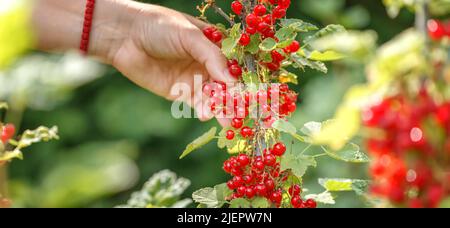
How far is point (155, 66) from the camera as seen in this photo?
61.9 inches

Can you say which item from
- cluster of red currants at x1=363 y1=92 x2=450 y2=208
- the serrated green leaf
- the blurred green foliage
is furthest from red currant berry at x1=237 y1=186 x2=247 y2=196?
the blurred green foliage

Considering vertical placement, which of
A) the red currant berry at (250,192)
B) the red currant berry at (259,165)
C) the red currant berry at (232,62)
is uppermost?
the red currant berry at (232,62)

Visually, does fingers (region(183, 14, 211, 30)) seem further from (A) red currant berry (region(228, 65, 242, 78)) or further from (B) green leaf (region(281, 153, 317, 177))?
(B) green leaf (region(281, 153, 317, 177))

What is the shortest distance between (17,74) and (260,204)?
0.54 meters

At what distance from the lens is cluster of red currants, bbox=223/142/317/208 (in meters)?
1.02

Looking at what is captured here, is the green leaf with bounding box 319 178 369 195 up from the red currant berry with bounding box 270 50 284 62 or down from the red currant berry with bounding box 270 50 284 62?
down

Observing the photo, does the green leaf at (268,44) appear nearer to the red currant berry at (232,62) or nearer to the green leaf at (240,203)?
the red currant berry at (232,62)

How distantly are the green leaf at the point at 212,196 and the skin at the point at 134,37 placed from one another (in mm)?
314

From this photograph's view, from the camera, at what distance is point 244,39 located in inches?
41.8

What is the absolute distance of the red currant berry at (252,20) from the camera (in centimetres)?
106

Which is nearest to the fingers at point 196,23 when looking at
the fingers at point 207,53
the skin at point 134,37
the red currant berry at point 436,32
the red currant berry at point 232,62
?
the skin at point 134,37

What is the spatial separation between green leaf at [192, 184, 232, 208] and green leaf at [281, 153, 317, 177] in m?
0.12
